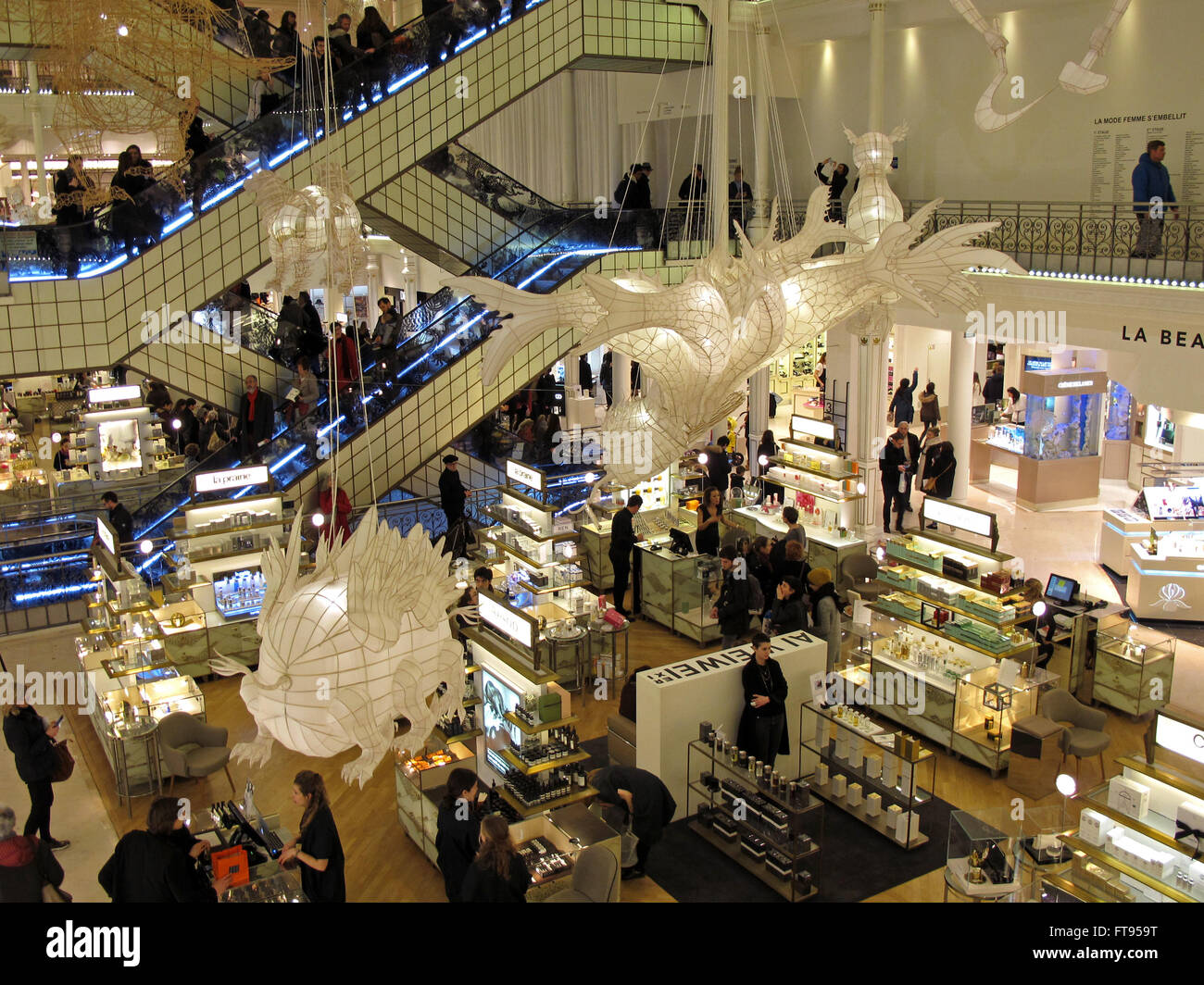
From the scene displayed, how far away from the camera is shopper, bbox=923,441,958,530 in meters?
15.6

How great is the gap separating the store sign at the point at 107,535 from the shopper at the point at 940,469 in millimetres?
10227

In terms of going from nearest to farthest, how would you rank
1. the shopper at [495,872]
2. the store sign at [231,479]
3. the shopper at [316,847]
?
the shopper at [495,872] < the shopper at [316,847] < the store sign at [231,479]

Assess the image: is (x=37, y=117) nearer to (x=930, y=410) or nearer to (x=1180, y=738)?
(x=930, y=410)

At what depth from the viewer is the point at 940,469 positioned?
1571 centimetres

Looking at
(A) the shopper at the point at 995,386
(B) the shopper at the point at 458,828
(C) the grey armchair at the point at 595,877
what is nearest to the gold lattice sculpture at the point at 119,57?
(B) the shopper at the point at 458,828

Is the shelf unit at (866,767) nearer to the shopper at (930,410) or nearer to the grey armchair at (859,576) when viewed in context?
the grey armchair at (859,576)

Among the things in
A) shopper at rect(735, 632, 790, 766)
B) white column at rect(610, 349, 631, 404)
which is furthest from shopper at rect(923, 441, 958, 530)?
shopper at rect(735, 632, 790, 766)

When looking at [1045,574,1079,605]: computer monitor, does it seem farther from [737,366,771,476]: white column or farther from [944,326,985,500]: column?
[737,366,771,476]: white column

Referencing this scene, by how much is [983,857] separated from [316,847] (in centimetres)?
397

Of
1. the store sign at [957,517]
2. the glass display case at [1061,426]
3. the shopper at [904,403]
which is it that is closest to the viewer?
the store sign at [957,517]

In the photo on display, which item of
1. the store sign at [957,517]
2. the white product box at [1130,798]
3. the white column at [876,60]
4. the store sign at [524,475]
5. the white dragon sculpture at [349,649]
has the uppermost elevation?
the white column at [876,60]

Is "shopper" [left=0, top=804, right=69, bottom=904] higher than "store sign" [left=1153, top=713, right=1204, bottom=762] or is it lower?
lower

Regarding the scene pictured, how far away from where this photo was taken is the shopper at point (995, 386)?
2100 centimetres

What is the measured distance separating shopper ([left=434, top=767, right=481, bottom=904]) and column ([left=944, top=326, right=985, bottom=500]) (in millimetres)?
11337
